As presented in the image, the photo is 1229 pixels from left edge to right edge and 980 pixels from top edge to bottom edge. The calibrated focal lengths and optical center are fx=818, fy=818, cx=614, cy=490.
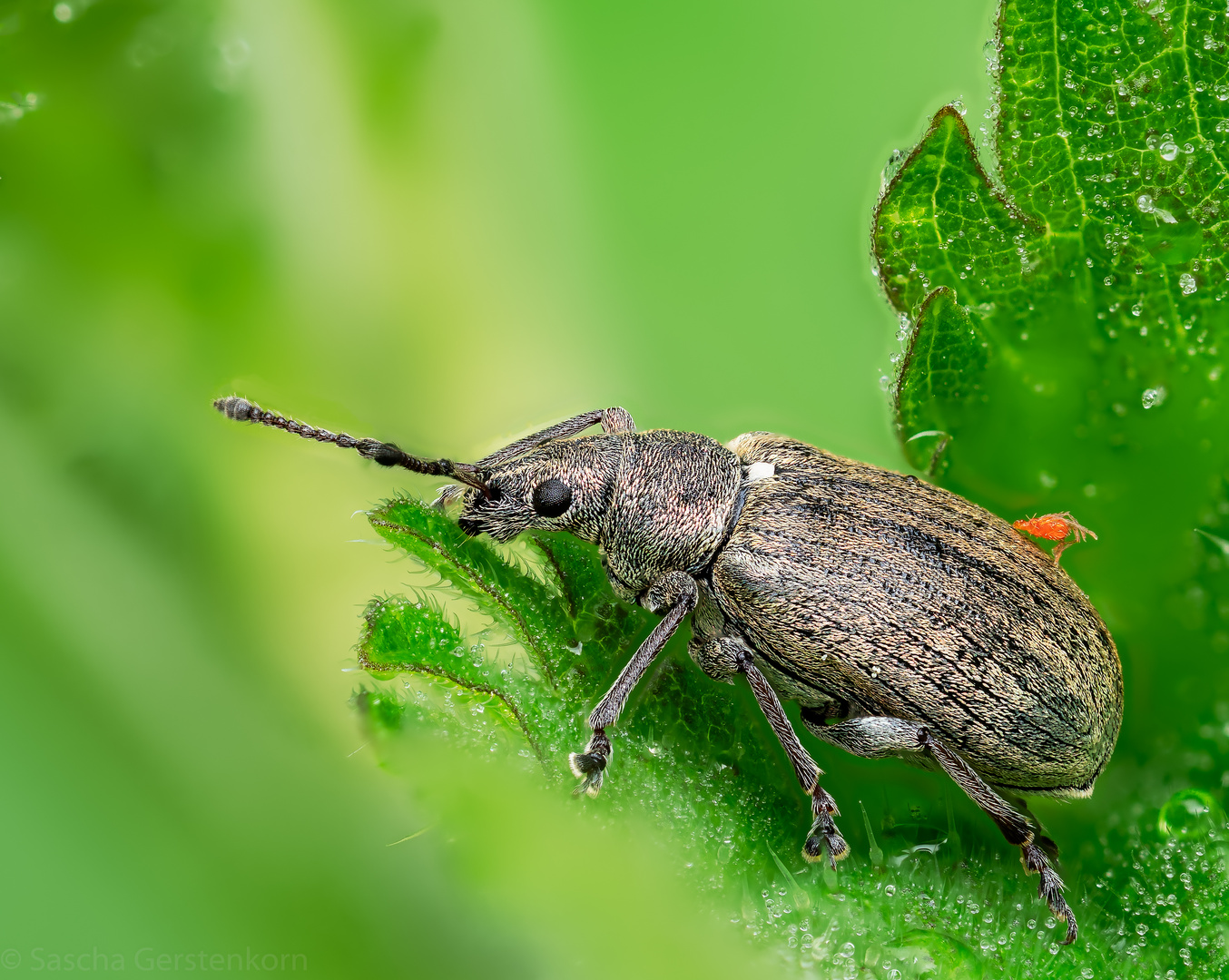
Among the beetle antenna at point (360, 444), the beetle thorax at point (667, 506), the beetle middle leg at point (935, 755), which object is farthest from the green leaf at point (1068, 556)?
the beetle antenna at point (360, 444)

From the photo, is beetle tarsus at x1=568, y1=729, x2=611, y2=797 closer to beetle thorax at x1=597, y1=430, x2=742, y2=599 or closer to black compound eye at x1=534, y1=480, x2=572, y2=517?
beetle thorax at x1=597, y1=430, x2=742, y2=599

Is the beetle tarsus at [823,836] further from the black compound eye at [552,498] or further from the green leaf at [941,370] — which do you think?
the black compound eye at [552,498]

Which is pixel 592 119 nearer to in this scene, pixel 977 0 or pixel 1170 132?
pixel 977 0

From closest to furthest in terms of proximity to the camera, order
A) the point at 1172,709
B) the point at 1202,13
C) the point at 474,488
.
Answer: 1. the point at 1202,13
2. the point at 1172,709
3. the point at 474,488

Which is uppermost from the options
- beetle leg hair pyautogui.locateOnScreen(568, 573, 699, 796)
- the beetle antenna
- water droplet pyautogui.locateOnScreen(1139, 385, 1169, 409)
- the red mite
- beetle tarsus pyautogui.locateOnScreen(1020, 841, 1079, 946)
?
the beetle antenna

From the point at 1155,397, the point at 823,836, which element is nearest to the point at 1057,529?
the point at 1155,397

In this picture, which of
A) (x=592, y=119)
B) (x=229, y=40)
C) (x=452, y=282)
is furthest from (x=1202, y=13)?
(x=229, y=40)

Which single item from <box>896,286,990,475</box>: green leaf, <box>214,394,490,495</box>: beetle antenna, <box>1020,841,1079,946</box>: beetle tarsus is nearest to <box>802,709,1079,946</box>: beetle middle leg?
<box>1020,841,1079,946</box>: beetle tarsus
